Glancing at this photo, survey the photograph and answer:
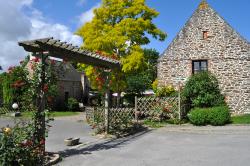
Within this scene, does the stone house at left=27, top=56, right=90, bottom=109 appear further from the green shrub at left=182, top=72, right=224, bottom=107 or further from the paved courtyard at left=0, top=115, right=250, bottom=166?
the paved courtyard at left=0, top=115, right=250, bottom=166

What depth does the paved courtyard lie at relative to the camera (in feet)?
33.3

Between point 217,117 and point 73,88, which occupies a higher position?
point 73,88

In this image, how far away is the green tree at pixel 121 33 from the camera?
2355 centimetres

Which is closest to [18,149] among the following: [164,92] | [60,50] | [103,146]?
[60,50]

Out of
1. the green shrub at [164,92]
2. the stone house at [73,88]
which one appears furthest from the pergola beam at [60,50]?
the stone house at [73,88]

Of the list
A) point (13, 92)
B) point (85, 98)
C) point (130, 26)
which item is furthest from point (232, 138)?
point (85, 98)

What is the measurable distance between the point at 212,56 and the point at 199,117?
5534 mm

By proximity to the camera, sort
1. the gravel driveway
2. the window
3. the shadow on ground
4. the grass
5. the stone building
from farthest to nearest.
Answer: the window < the stone building < the grass < the shadow on ground < the gravel driveway

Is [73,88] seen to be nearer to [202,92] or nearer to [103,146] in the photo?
[202,92]

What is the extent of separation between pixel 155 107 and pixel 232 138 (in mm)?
6929

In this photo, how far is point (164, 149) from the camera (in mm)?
12344

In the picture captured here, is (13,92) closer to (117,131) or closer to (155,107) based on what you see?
(155,107)

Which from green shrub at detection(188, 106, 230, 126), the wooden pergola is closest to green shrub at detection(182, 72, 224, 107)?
green shrub at detection(188, 106, 230, 126)

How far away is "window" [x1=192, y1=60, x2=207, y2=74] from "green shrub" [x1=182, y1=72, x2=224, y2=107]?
1819 mm
